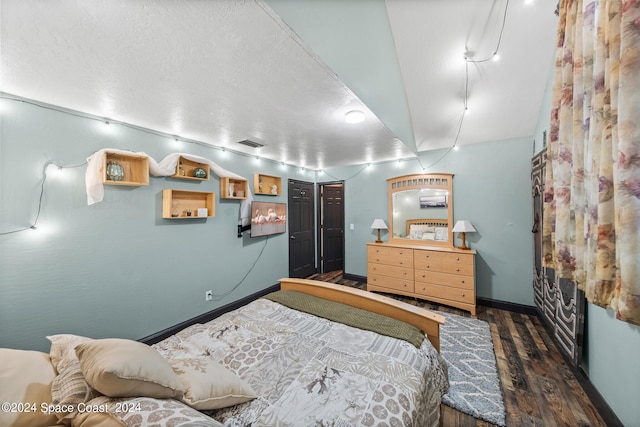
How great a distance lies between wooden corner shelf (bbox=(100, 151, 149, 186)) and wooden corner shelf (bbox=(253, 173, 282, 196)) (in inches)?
58.0

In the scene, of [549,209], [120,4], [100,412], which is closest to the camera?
[100,412]

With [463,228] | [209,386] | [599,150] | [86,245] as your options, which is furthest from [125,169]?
[463,228]

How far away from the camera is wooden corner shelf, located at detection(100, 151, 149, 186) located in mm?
2014

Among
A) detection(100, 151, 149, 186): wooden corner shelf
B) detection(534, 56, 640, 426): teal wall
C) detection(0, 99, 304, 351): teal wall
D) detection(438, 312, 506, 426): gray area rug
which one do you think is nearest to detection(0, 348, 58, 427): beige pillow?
detection(0, 99, 304, 351): teal wall

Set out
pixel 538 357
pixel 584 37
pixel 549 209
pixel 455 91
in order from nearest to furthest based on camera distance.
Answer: pixel 584 37, pixel 549 209, pixel 538 357, pixel 455 91

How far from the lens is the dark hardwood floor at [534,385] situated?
60.4 inches

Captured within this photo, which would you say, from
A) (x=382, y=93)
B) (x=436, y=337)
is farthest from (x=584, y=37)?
(x=436, y=337)

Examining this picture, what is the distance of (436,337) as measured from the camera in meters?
1.60

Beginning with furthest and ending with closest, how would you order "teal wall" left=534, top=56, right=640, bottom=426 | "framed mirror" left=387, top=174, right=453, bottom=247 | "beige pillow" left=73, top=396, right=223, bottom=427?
"framed mirror" left=387, top=174, right=453, bottom=247 < "teal wall" left=534, top=56, right=640, bottom=426 < "beige pillow" left=73, top=396, right=223, bottom=427

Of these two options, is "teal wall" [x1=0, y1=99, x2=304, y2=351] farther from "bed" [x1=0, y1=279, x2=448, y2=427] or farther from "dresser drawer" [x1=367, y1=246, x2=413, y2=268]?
"dresser drawer" [x1=367, y1=246, x2=413, y2=268]

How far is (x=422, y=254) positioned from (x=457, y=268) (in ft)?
1.57

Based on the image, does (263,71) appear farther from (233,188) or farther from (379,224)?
(379,224)

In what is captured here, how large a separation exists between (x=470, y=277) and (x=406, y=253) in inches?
34.3

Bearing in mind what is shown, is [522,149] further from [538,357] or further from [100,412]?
[100,412]
